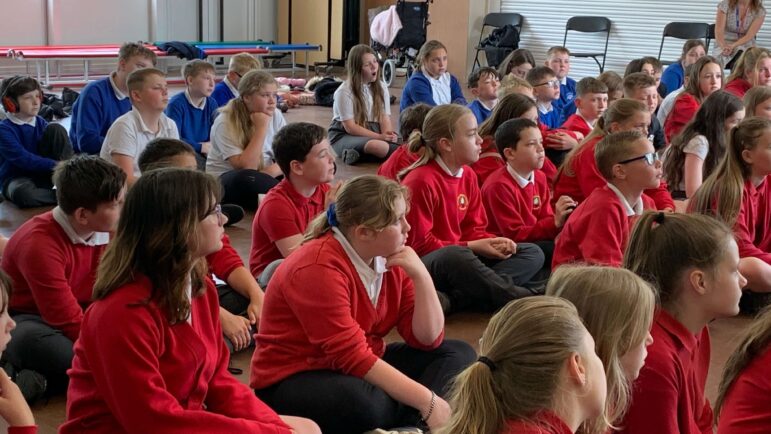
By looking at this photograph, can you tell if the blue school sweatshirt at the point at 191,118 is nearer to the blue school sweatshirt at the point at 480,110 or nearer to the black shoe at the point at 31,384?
the blue school sweatshirt at the point at 480,110

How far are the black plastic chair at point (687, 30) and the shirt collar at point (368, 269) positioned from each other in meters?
8.22

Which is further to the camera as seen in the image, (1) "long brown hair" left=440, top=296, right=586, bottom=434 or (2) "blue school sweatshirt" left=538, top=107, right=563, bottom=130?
(2) "blue school sweatshirt" left=538, top=107, right=563, bottom=130

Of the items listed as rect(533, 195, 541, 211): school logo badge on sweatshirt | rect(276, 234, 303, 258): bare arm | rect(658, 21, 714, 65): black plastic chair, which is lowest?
rect(276, 234, 303, 258): bare arm

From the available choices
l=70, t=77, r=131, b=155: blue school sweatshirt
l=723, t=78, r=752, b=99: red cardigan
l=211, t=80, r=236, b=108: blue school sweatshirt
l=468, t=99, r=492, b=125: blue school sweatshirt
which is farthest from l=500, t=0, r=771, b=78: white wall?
l=70, t=77, r=131, b=155: blue school sweatshirt

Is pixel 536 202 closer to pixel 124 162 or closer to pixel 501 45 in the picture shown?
pixel 124 162

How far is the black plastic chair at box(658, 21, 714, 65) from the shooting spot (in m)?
9.70

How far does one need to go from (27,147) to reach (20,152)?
0.12 meters

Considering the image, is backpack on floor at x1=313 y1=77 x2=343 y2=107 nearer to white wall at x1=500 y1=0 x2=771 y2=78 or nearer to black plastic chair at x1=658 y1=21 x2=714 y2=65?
white wall at x1=500 y1=0 x2=771 y2=78

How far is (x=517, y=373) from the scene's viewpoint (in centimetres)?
146

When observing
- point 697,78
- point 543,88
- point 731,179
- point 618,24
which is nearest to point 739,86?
point 697,78

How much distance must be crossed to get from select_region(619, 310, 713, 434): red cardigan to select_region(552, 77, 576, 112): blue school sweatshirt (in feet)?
15.0

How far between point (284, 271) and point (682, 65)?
6263 mm

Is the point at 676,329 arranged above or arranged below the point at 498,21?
below

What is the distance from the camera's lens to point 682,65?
305 inches
